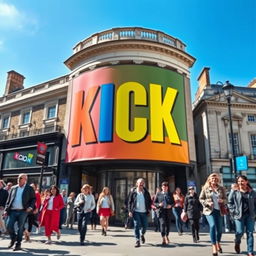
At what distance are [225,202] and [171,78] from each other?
1507 centimetres

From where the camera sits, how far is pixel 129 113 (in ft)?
57.6

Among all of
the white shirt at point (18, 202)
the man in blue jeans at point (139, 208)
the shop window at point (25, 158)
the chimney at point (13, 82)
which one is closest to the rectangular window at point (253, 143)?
the shop window at point (25, 158)

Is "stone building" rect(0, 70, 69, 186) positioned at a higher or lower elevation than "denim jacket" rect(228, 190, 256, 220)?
higher

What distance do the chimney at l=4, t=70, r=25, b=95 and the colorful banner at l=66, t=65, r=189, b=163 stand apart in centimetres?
1499

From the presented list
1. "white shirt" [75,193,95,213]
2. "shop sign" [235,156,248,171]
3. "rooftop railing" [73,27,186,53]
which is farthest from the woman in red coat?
"rooftop railing" [73,27,186,53]

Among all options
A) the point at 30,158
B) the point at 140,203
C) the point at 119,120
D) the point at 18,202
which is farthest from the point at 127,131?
the point at 18,202

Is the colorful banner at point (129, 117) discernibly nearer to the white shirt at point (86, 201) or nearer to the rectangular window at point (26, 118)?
the rectangular window at point (26, 118)

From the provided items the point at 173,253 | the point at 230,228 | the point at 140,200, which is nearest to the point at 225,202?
the point at 173,253

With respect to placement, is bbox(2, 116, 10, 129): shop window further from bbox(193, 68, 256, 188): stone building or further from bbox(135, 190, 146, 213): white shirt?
bbox(135, 190, 146, 213): white shirt

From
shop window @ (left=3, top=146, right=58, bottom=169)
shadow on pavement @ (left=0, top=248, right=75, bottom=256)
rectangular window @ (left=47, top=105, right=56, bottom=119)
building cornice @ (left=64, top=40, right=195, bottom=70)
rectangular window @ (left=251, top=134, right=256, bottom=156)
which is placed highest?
building cornice @ (left=64, top=40, right=195, bottom=70)

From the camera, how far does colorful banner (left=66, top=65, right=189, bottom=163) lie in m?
16.9

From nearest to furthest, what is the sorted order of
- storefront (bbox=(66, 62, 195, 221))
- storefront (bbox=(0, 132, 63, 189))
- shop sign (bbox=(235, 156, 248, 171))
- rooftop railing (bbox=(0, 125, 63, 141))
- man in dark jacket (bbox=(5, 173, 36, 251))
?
man in dark jacket (bbox=(5, 173, 36, 251)) < shop sign (bbox=(235, 156, 248, 171)) < storefront (bbox=(66, 62, 195, 221)) < storefront (bbox=(0, 132, 63, 189)) < rooftop railing (bbox=(0, 125, 63, 141))

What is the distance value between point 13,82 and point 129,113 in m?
20.8

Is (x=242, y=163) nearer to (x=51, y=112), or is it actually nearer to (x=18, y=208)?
(x=18, y=208)
